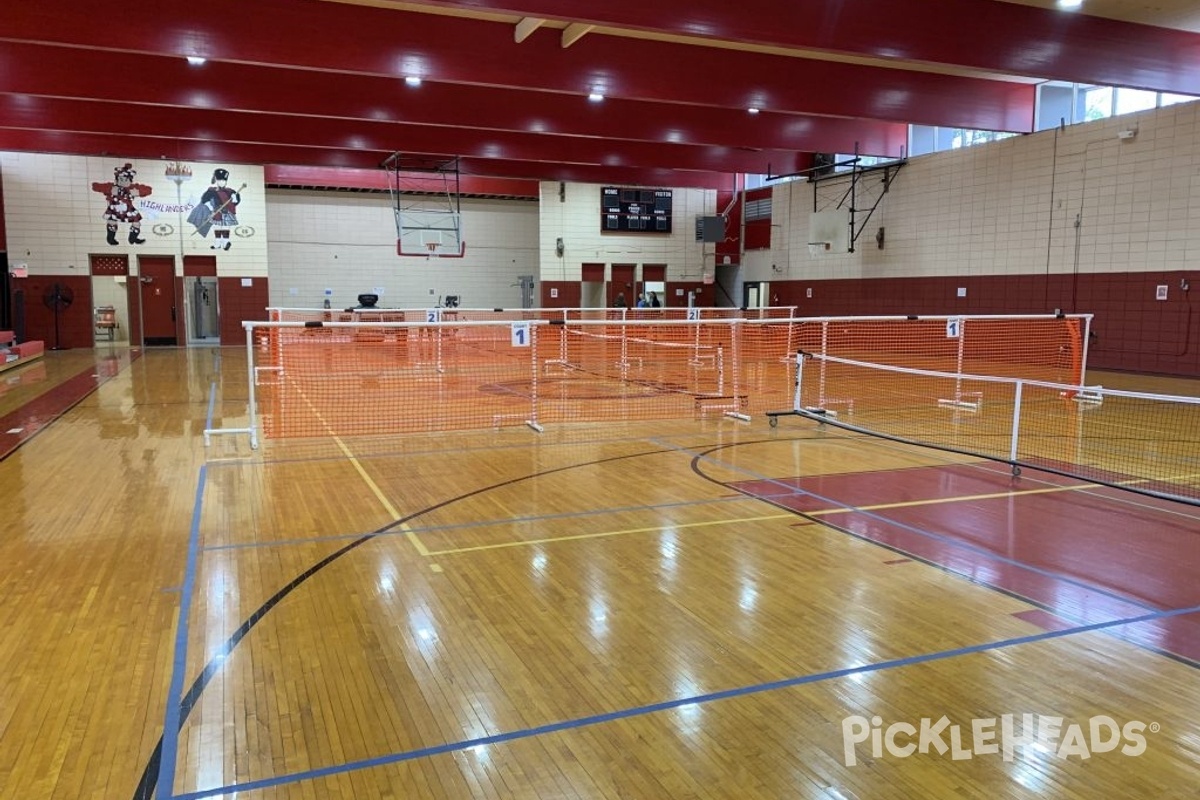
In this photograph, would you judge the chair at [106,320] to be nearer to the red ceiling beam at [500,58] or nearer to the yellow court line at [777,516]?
the red ceiling beam at [500,58]

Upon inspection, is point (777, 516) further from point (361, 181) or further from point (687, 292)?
point (687, 292)

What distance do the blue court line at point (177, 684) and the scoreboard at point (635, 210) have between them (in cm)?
2270

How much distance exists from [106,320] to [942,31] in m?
23.0

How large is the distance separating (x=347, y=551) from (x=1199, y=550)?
216 inches

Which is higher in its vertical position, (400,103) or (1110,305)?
(400,103)

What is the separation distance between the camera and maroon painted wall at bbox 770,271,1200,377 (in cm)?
1465

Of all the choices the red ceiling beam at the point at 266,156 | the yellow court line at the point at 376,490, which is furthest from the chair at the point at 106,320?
the yellow court line at the point at 376,490

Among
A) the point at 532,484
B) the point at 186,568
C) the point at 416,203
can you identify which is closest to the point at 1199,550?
the point at 532,484

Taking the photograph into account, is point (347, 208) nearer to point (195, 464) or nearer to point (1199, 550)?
point (195, 464)

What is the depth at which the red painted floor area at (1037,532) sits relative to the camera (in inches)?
173

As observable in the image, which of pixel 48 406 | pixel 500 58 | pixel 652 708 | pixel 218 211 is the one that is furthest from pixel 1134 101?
pixel 218 211

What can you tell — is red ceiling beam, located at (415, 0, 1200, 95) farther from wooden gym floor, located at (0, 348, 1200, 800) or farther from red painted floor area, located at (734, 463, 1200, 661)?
red painted floor area, located at (734, 463, 1200, 661)

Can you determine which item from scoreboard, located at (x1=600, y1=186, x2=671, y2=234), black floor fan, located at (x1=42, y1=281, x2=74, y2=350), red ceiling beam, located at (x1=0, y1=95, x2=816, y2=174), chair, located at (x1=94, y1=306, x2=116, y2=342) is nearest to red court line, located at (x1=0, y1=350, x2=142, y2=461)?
red ceiling beam, located at (x1=0, y1=95, x2=816, y2=174)

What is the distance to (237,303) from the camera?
23.6 metres
